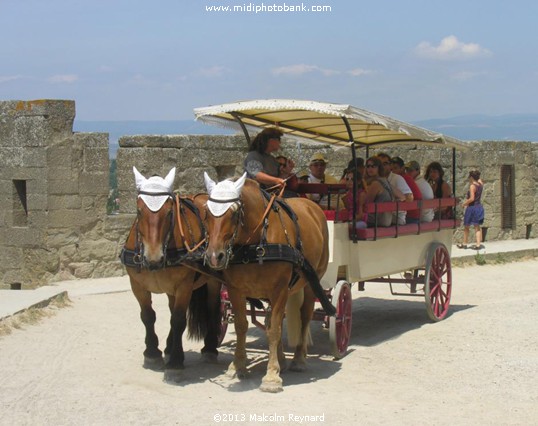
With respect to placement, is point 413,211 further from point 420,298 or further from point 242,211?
point 242,211

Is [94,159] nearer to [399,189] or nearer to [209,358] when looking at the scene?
[399,189]

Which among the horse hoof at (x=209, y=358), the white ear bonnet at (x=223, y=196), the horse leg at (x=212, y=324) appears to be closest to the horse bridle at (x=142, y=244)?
the white ear bonnet at (x=223, y=196)

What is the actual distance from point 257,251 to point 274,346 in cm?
81

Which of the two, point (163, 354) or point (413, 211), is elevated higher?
point (413, 211)

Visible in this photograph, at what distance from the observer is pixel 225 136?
1428 centimetres

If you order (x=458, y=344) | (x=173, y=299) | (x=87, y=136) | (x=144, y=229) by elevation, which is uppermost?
(x=87, y=136)

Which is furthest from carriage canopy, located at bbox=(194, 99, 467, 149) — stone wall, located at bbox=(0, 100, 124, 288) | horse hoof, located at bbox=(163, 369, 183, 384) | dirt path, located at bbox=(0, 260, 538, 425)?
stone wall, located at bbox=(0, 100, 124, 288)

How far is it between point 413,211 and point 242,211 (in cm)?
378

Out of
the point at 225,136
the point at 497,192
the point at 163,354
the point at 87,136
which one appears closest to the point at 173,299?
the point at 163,354

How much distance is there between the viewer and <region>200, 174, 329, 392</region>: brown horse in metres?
6.93

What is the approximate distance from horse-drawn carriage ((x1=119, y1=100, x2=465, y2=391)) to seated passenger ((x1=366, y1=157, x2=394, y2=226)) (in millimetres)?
123

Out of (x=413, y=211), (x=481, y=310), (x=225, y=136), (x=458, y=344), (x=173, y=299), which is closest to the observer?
(x=173, y=299)

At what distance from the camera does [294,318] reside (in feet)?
27.7

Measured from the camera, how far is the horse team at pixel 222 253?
705 cm
